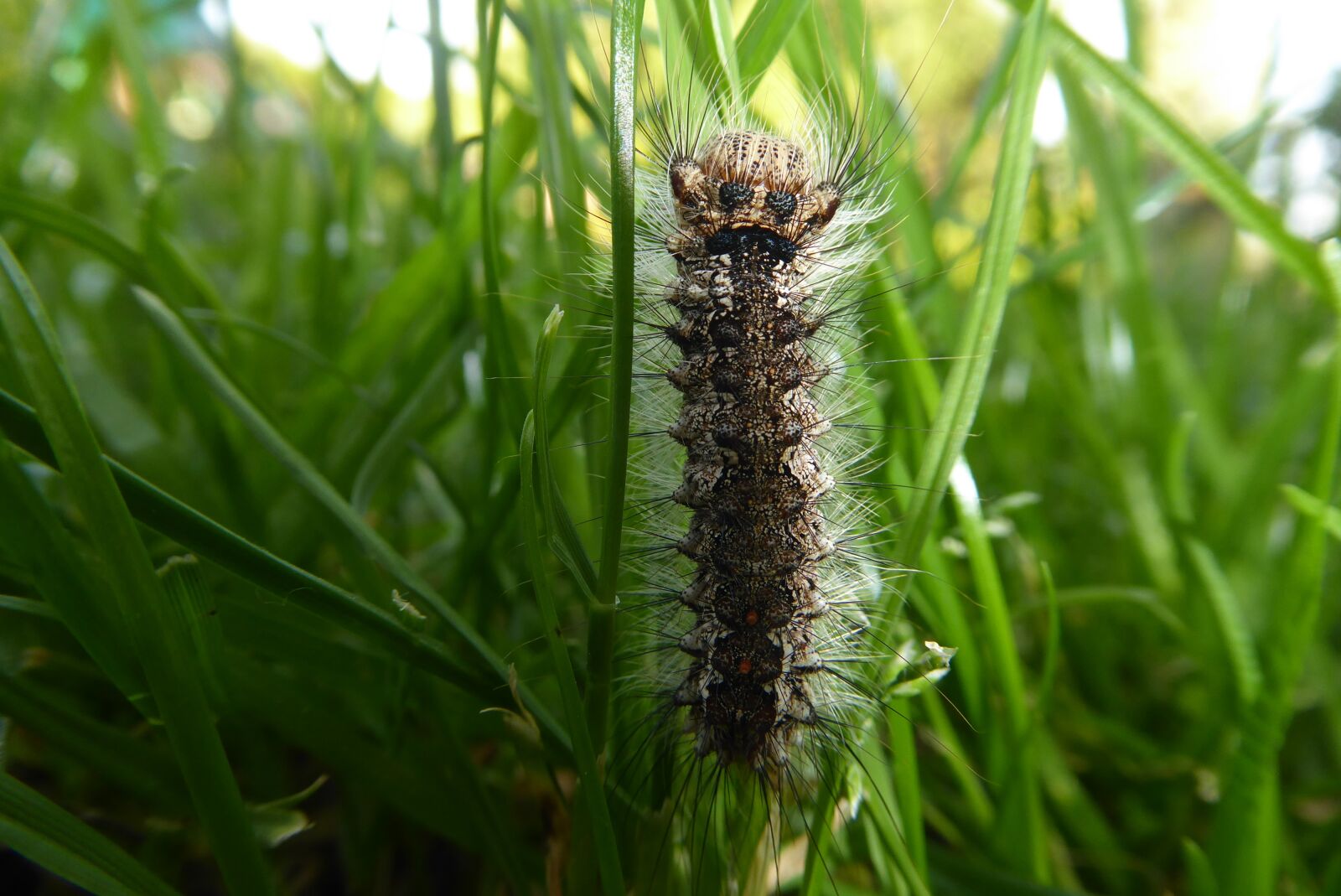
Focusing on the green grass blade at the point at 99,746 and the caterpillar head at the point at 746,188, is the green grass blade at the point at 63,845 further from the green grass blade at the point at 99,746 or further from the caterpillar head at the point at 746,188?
the caterpillar head at the point at 746,188

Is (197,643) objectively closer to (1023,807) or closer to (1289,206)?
(1023,807)

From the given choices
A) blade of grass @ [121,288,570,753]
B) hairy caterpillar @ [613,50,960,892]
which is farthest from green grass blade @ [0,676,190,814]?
hairy caterpillar @ [613,50,960,892]

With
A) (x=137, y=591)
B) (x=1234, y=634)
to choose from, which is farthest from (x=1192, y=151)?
(x=137, y=591)

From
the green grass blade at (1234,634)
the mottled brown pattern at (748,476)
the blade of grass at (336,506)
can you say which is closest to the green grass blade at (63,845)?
the blade of grass at (336,506)

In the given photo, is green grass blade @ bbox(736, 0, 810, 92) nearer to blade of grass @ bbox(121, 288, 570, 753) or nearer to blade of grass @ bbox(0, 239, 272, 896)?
blade of grass @ bbox(121, 288, 570, 753)

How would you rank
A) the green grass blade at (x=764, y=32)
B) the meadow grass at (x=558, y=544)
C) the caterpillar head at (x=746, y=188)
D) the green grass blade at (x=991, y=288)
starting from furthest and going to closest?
the caterpillar head at (x=746, y=188) → the green grass blade at (x=764, y=32) → the green grass blade at (x=991, y=288) → the meadow grass at (x=558, y=544)

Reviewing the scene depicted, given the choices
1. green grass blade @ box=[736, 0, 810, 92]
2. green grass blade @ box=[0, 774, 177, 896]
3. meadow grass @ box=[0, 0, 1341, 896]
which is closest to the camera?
green grass blade @ box=[0, 774, 177, 896]

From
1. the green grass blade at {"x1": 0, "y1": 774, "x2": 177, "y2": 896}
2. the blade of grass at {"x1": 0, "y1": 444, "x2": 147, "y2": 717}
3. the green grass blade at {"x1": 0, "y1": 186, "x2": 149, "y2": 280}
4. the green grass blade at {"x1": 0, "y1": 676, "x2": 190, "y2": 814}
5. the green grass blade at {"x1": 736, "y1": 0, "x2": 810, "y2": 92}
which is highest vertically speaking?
the green grass blade at {"x1": 736, "y1": 0, "x2": 810, "y2": 92}
